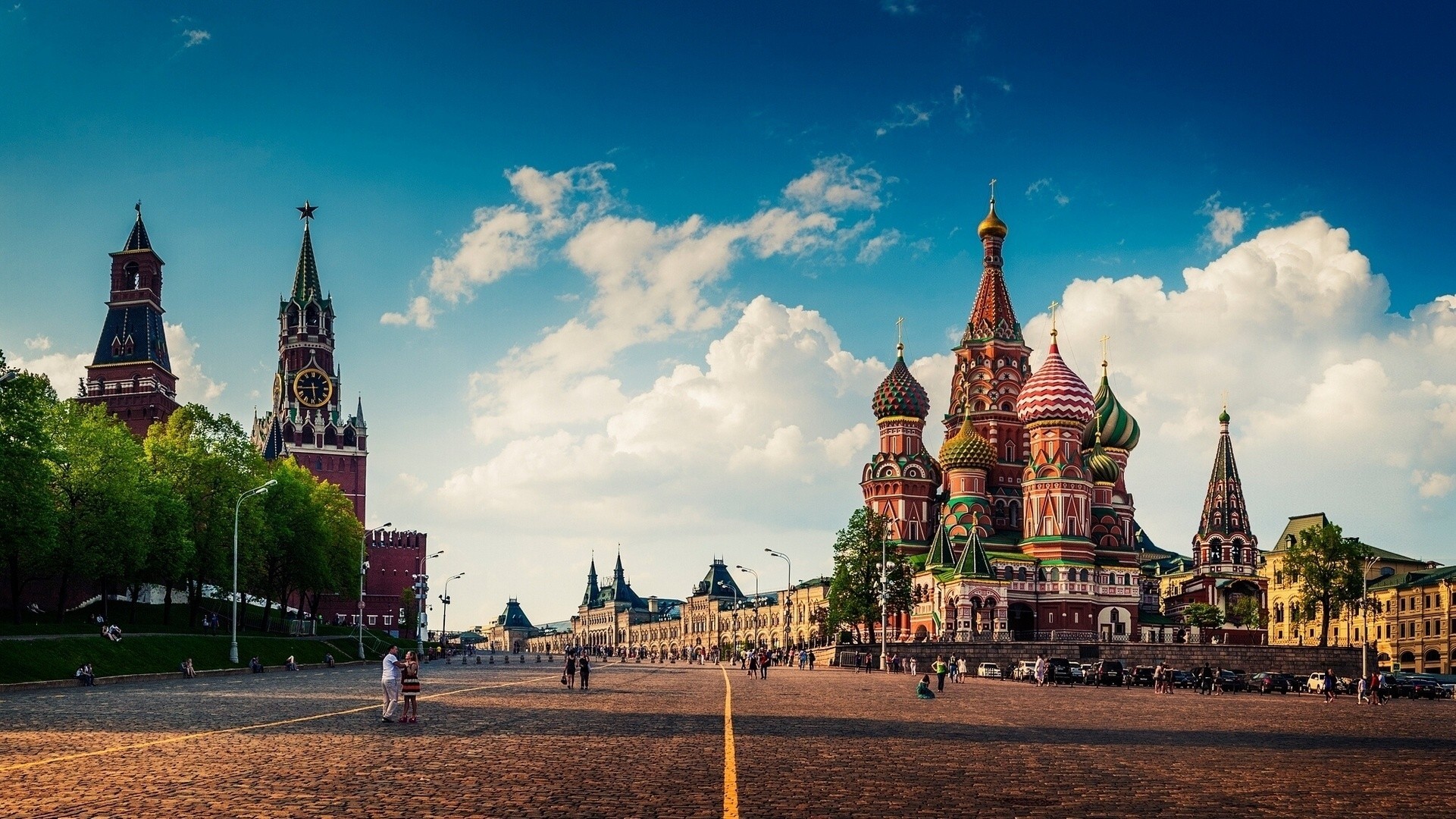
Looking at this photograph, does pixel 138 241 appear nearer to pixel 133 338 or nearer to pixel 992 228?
pixel 133 338

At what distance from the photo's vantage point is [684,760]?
19391 mm

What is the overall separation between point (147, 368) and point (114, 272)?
10889 mm

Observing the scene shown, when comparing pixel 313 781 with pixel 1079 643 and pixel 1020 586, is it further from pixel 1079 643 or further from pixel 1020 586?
pixel 1020 586

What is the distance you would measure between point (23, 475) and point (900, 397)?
268 feet

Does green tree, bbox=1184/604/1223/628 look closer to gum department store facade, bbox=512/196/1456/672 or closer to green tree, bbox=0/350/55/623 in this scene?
gum department store facade, bbox=512/196/1456/672

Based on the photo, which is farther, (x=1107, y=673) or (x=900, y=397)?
(x=900, y=397)

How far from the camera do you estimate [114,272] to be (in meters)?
127

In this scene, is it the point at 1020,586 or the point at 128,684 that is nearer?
the point at 128,684

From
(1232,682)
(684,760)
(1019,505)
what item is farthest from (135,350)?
(684,760)

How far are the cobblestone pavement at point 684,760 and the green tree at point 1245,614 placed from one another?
83768 mm

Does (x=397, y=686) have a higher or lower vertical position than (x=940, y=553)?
higher

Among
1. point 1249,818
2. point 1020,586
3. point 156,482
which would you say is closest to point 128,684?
point 156,482

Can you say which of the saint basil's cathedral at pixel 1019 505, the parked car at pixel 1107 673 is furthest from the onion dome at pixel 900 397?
the parked car at pixel 1107 673

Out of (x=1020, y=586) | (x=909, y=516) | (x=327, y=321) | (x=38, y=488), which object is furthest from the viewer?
(x=327, y=321)
